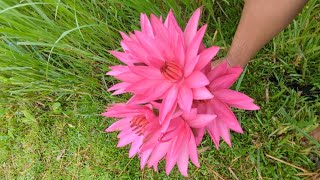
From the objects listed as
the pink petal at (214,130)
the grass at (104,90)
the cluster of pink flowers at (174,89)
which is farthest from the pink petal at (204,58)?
the grass at (104,90)

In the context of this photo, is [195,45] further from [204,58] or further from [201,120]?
[201,120]

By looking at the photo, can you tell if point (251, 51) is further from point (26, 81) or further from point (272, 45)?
point (26, 81)

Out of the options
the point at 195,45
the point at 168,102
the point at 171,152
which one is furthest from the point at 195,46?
the point at 171,152

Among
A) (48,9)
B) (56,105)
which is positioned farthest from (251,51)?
(56,105)

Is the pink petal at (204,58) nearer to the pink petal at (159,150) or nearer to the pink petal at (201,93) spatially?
the pink petal at (201,93)

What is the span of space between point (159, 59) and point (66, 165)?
3.30 ft

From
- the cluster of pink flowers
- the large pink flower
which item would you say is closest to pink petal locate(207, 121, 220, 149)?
the cluster of pink flowers

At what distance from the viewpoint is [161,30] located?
0.68 metres

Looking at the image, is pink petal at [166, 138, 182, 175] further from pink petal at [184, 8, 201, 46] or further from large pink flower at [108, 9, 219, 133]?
pink petal at [184, 8, 201, 46]

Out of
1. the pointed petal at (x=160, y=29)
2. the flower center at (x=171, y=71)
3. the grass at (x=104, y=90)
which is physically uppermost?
the pointed petal at (x=160, y=29)

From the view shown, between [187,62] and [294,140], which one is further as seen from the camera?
[294,140]

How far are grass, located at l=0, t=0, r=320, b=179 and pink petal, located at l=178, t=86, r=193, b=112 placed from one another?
0.48 meters

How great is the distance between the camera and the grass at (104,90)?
3.87 feet

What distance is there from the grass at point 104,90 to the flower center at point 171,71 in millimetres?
454
